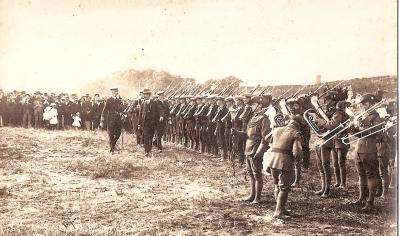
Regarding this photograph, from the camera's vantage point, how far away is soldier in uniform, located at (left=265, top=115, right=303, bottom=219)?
18.3ft

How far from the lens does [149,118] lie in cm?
1085

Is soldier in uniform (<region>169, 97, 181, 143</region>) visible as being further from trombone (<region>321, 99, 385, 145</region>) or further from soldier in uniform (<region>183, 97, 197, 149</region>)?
trombone (<region>321, 99, 385, 145</region>)

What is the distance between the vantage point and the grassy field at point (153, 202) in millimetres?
5426

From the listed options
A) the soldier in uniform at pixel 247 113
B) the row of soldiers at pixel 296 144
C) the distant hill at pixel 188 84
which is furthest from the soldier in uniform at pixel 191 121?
the soldier in uniform at pixel 247 113

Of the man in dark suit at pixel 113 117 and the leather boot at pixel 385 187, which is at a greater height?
the man in dark suit at pixel 113 117

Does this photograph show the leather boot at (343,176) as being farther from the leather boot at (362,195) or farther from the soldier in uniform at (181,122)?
the soldier in uniform at (181,122)

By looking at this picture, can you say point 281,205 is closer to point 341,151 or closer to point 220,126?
point 341,151

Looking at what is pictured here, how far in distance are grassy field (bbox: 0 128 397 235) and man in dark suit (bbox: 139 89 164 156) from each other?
0.75 meters

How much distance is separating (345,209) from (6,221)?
4.43 metres

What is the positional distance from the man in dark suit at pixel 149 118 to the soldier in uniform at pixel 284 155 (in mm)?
5427

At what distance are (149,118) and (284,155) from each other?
18.8 feet

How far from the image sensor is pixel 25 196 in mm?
6871

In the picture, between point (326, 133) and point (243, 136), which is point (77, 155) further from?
point (326, 133)

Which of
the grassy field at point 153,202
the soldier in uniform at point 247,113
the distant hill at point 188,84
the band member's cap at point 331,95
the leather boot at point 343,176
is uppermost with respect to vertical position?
the distant hill at point 188,84
